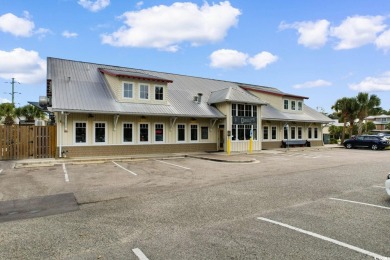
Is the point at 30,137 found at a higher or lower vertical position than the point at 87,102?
lower

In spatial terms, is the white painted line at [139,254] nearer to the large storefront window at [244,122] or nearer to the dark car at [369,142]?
the large storefront window at [244,122]

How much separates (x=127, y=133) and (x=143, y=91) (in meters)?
3.67

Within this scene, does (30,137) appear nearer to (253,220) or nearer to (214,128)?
(214,128)

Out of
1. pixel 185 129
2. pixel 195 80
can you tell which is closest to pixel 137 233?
pixel 185 129

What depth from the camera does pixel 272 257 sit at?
168 inches

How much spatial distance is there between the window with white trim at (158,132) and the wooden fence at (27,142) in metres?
7.23

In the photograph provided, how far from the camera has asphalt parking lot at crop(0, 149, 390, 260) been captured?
4.56 metres

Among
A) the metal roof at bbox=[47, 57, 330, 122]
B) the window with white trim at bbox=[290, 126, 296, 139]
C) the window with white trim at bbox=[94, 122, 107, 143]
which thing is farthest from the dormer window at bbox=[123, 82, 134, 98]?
the window with white trim at bbox=[290, 126, 296, 139]

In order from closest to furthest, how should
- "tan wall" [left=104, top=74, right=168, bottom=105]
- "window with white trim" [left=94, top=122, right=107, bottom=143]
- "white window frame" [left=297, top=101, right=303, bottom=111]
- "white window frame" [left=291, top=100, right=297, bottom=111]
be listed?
"window with white trim" [left=94, top=122, right=107, bottom=143] < "tan wall" [left=104, top=74, right=168, bottom=105] < "white window frame" [left=291, top=100, right=297, bottom=111] < "white window frame" [left=297, top=101, right=303, bottom=111]

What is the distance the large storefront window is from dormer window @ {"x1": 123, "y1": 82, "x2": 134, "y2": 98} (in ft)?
30.2

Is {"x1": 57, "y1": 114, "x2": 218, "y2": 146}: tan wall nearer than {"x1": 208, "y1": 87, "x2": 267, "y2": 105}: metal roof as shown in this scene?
Yes

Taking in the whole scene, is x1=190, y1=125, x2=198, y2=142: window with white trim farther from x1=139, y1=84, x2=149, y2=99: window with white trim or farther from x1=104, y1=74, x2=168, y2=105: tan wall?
x1=139, y1=84, x2=149, y2=99: window with white trim

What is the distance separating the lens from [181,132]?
23234 millimetres

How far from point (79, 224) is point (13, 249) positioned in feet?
4.50
